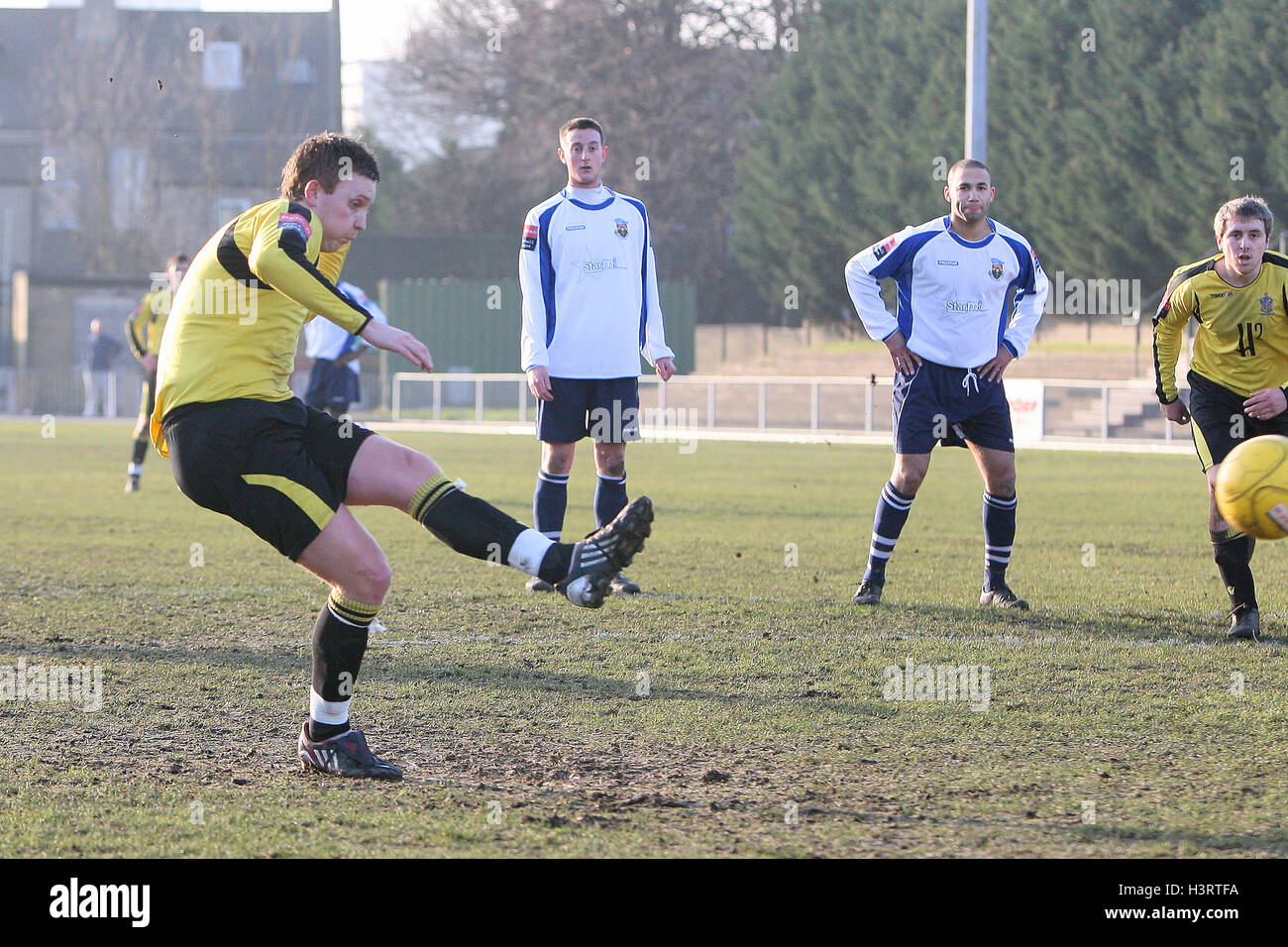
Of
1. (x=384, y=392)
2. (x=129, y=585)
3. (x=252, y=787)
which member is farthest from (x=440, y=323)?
(x=252, y=787)

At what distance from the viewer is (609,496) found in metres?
8.84

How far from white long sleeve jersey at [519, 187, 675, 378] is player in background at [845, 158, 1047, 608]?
1.28 meters

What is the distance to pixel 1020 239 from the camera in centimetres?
866

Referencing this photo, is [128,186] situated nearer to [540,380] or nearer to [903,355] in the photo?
[540,380]

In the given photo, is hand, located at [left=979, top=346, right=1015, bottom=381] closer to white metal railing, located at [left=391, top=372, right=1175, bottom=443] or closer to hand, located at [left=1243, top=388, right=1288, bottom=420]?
hand, located at [left=1243, top=388, right=1288, bottom=420]

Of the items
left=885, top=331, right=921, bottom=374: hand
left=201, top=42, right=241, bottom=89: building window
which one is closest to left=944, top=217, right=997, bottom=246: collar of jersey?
left=885, top=331, right=921, bottom=374: hand

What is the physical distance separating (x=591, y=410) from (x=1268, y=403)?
339cm

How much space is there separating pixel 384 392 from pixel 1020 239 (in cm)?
3178

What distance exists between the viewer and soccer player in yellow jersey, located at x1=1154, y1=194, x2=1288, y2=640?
7.34 metres

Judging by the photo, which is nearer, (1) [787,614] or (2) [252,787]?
(2) [252,787]

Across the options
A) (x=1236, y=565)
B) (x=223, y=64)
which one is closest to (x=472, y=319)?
(x=223, y=64)

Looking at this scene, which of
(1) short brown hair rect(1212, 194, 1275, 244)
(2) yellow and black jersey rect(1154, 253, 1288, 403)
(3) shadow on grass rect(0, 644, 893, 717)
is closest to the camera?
(3) shadow on grass rect(0, 644, 893, 717)

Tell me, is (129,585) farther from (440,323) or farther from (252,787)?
(440,323)

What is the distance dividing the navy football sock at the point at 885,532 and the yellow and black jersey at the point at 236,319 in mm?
4226
